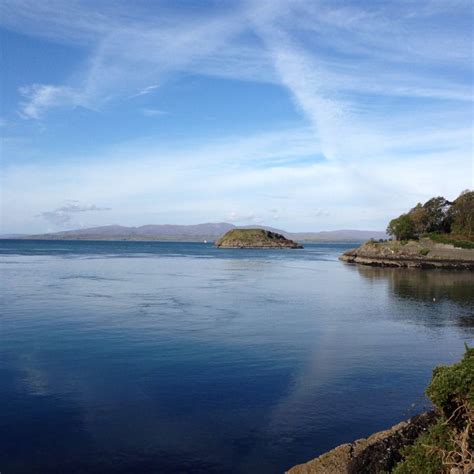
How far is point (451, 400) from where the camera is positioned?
10.5 meters

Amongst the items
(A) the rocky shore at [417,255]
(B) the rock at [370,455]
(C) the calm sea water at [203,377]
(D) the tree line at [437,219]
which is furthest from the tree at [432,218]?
(B) the rock at [370,455]

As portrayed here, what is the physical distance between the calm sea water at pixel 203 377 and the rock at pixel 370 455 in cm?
161

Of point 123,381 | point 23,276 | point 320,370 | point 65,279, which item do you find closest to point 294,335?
point 320,370

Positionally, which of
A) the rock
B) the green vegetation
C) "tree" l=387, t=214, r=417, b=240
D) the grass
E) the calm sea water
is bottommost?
the calm sea water

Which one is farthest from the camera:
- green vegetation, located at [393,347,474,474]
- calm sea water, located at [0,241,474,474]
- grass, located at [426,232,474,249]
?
grass, located at [426,232,474,249]

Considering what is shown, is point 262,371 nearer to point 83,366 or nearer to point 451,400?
point 83,366

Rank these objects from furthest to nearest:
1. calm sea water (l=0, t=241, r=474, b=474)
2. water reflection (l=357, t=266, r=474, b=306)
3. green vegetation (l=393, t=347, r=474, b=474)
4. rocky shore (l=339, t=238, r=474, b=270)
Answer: rocky shore (l=339, t=238, r=474, b=270)
water reflection (l=357, t=266, r=474, b=306)
calm sea water (l=0, t=241, r=474, b=474)
green vegetation (l=393, t=347, r=474, b=474)

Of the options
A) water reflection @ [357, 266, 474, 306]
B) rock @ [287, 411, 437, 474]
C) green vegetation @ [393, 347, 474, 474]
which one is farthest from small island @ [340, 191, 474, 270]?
green vegetation @ [393, 347, 474, 474]

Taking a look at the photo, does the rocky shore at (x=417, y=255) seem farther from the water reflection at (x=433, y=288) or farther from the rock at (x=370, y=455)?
the rock at (x=370, y=455)

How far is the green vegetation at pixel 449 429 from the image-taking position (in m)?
9.97

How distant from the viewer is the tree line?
116 metres

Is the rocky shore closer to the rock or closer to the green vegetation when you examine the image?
the rock

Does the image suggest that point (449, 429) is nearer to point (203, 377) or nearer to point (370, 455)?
point (370, 455)

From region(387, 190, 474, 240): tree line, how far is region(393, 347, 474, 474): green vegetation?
369 feet
